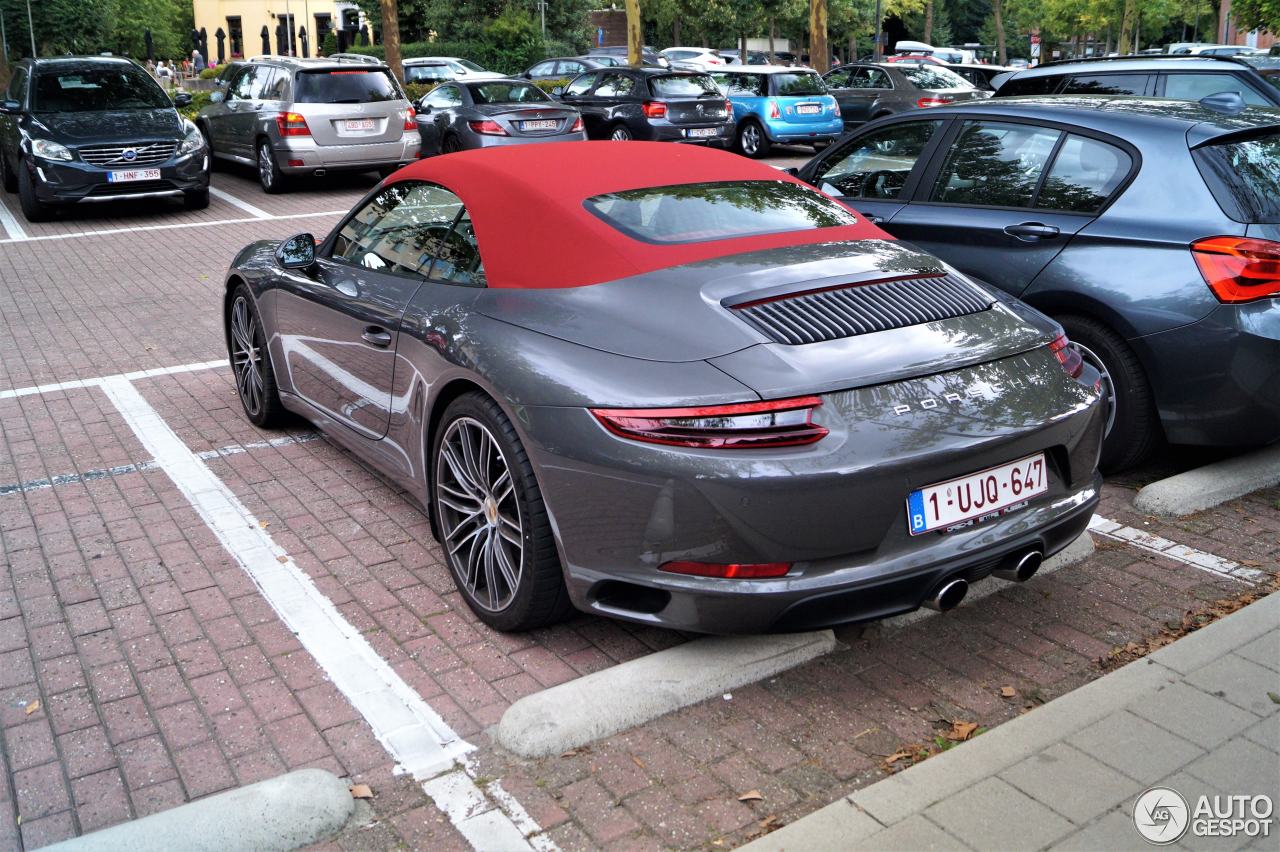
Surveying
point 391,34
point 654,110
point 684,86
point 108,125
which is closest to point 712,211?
point 108,125

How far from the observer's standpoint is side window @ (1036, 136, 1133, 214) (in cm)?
537

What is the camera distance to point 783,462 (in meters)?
3.22

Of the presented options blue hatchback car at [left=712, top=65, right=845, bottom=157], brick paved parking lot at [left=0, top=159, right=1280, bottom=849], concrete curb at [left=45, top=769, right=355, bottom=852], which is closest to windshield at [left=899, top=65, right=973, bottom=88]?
blue hatchback car at [left=712, top=65, right=845, bottom=157]

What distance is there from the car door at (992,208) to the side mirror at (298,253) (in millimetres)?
2922

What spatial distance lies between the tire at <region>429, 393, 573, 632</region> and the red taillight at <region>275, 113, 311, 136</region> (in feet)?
40.9

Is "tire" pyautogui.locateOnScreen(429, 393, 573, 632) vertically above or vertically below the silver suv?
below

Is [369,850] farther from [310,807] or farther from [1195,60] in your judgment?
[1195,60]

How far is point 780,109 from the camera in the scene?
20.9m

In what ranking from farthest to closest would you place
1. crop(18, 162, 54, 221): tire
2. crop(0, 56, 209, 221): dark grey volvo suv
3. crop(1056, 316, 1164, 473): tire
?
crop(18, 162, 54, 221): tire, crop(0, 56, 209, 221): dark grey volvo suv, crop(1056, 316, 1164, 473): tire

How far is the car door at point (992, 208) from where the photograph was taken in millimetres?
5512

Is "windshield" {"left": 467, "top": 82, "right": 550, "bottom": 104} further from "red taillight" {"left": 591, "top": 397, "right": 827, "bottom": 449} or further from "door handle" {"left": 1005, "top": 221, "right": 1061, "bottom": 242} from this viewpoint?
"red taillight" {"left": 591, "top": 397, "right": 827, "bottom": 449}

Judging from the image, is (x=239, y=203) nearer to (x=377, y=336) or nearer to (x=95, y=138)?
(x=95, y=138)

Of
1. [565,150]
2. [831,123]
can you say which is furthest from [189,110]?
[565,150]

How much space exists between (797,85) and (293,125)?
9421mm
